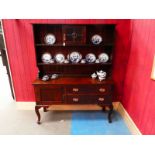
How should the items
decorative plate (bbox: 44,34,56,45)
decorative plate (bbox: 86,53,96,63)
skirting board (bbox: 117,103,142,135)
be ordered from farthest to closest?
decorative plate (bbox: 86,53,96,63) < decorative plate (bbox: 44,34,56,45) < skirting board (bbox: 117,103,142,135)

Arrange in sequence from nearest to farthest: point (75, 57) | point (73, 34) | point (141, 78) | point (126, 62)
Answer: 1. point (141, 78)
2. point (73, 34)
3. point (75, 57)
4. point (126, 62)

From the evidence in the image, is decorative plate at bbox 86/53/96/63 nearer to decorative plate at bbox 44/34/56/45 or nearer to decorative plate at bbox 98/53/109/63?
decorative plate at bbox 98/53/109/63

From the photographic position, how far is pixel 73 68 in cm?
262

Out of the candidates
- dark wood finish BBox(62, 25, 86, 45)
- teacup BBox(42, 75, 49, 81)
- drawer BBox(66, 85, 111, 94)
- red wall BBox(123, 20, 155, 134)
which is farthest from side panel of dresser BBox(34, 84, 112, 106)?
dark wood finish BBox(62, 25, 86, 45)

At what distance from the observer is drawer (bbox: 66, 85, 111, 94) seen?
7.56ft

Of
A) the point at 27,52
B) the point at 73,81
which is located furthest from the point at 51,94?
the point at 27,52

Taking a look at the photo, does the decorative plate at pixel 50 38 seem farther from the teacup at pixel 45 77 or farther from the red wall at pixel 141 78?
the red wall at pixel 141 78

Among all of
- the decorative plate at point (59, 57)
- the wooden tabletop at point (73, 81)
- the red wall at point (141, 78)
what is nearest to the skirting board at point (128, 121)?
the red wall at point (141, 78)

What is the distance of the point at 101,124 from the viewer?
247cm

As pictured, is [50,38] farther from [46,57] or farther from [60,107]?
[60,107]

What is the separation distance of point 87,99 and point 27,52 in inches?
53.4

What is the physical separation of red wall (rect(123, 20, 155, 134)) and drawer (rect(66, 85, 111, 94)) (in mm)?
438

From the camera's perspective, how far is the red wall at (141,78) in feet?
5.82

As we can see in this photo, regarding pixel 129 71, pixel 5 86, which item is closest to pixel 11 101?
pixel 5 86
